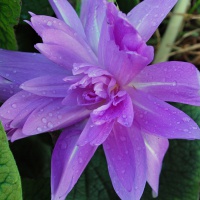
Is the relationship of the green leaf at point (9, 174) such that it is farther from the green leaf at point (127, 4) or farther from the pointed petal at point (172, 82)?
the green leaf at point (127, 4)

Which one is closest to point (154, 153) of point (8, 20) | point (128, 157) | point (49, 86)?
point (128, 157)

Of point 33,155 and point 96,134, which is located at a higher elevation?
point 96,134

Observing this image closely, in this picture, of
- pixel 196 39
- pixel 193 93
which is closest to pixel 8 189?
pixel 193 93

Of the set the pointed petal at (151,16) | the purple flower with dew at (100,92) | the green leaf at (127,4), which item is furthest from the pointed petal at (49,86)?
the green leaf at (127,4)

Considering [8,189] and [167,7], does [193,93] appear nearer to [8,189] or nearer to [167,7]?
[167,7]

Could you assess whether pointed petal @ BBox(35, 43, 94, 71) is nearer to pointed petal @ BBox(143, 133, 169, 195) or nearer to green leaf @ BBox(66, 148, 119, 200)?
pointed petal @ BBox(143, 133, 169, 195)

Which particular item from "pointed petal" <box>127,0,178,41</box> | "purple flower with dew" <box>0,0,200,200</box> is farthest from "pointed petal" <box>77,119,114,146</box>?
"pointed petal" <box>127,0,178,41</box>

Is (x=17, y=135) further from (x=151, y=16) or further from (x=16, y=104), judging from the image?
(x=151, y=16)
